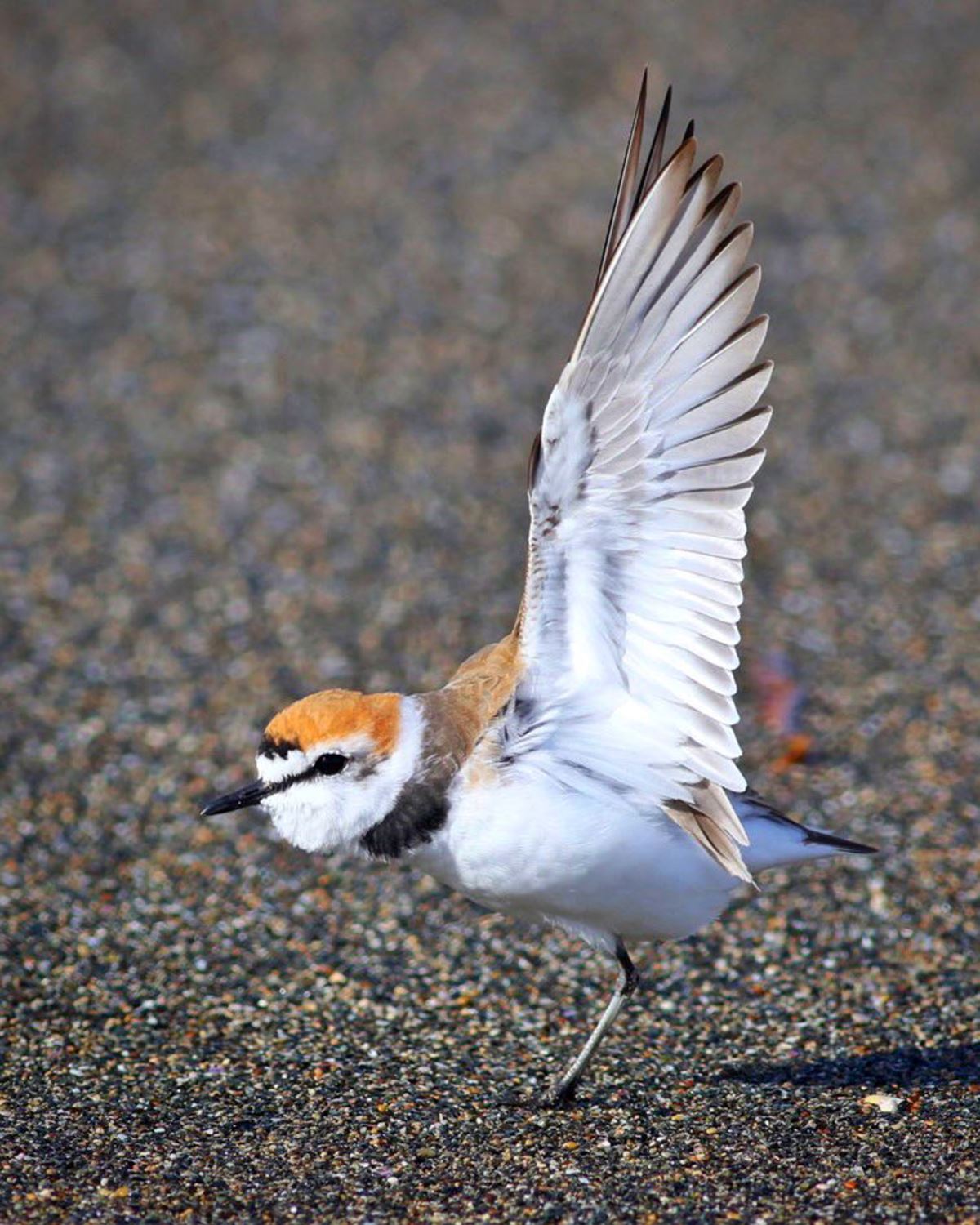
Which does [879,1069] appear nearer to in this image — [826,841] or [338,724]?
[826,841]

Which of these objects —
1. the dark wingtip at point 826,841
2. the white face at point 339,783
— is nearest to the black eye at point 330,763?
the white face at point 339,783

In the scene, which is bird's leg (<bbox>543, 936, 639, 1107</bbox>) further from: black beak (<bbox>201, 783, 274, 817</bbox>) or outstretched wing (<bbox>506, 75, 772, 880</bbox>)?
black beak (<bbox>201, 783, 274, 817</bbox>)

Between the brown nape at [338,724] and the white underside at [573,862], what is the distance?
26 centimetres

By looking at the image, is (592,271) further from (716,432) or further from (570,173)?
(716,432)

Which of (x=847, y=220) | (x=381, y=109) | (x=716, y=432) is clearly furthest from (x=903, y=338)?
(x=716, y=432)

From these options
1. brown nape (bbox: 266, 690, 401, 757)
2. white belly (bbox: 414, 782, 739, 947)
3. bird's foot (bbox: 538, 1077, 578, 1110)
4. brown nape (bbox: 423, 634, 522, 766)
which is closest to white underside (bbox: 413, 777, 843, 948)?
white belly (bbox: 414, 782, 739, 947)

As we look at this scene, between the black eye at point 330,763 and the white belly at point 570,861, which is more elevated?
the black eye at point 330,763

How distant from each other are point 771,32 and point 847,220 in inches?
121

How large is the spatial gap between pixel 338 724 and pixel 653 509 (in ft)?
3.30

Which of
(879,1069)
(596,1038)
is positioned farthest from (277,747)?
(879,1069)

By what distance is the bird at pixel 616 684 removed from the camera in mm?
3984

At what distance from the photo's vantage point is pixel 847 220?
10523 millimetres

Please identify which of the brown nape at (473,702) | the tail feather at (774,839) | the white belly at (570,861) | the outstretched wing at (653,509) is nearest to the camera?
the outstretched wing at (653,509)

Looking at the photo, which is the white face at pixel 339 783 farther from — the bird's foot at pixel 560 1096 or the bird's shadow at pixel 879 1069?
the bird's shadow at pixel 879 1069
